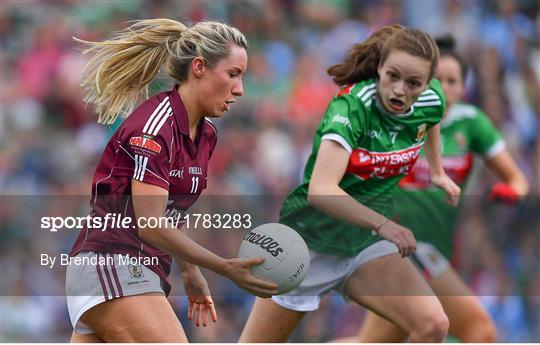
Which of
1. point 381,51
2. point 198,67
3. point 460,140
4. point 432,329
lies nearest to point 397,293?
point 432,329

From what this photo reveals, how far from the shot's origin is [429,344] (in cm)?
523

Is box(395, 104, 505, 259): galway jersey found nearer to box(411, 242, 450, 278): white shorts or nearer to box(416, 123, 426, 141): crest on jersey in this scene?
box(411, 242, 450, 278): white shorts

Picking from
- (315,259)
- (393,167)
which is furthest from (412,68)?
(315,259)

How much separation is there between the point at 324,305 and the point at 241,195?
98cm

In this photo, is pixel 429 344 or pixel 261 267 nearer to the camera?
pixel 261 267

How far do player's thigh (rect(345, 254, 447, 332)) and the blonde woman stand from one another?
2.80 feet

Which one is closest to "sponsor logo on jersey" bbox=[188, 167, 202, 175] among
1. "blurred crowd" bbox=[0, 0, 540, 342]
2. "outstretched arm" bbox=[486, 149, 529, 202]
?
"outstretched arm" bbox=[486, 149, 529, 202]

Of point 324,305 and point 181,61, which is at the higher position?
point 181,61

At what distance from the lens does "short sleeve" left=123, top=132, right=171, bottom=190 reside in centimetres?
442

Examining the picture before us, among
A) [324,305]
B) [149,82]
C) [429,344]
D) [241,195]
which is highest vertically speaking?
[149,82]

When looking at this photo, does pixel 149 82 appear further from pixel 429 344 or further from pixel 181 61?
pixel 429 344

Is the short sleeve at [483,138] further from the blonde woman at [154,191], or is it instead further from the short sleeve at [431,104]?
the blonde woman at [154,191]

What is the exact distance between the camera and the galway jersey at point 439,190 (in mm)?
6609

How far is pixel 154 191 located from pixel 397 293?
1401mm
